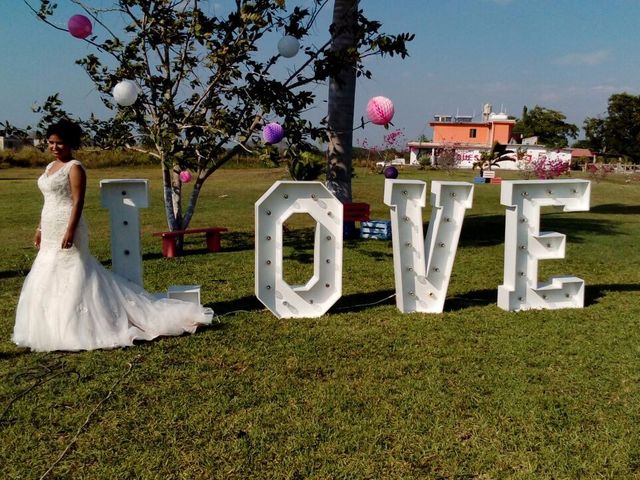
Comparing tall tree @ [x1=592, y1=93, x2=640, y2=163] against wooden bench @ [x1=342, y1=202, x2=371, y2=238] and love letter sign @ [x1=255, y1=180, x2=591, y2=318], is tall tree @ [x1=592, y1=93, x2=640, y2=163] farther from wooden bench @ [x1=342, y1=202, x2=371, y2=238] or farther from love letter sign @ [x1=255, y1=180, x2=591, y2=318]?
love letter sign @ [x1=255, y1=180, x2=591, y2=318]

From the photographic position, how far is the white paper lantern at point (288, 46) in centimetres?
830

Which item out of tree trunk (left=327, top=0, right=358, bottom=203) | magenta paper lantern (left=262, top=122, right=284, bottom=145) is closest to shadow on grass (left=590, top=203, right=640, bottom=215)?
tree trunk (left=327, top=0, right=358, bottom=203)

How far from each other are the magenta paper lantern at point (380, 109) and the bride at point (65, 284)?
558cm

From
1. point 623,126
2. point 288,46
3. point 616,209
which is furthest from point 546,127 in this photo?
point 288,46

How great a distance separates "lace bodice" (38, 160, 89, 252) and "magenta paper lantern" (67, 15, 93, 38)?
166 inches

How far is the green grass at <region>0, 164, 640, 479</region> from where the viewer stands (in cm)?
308

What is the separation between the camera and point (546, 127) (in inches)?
2704

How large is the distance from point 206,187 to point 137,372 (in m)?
20.9

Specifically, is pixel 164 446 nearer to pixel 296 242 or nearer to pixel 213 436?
pixel 213 436

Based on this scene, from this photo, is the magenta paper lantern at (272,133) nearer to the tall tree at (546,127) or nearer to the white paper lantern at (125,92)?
the white paper lantern at (125,92)

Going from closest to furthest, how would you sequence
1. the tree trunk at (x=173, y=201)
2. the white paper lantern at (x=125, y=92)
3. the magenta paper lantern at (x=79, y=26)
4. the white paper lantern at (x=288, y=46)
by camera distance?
1. the white paper lantern at (x=125, y=92)
2. the magenta paper lantern at (x=79, y=26)
3. the white paper lantern at (x=288, y=46)
4. the tree trunk at (x=173, y=201)

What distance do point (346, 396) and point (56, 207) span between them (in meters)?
2.82

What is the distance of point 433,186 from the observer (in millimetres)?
5770

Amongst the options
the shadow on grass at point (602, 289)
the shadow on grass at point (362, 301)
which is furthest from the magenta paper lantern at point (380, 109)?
the shadow on grass at point (602, 289)
